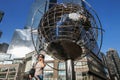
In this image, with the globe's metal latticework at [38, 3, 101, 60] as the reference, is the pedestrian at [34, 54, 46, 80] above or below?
below

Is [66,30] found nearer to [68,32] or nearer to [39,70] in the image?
[68,32]

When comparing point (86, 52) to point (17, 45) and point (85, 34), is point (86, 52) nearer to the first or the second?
point (85, 34)

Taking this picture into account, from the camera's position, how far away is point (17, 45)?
5231cm

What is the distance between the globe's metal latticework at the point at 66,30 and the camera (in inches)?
90.6

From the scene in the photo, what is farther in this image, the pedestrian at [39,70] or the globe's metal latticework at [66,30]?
the globe's metal latticework at [66,30]

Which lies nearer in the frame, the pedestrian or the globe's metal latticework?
the pedestrian

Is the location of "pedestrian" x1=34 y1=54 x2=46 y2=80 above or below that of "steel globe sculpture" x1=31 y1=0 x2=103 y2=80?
below

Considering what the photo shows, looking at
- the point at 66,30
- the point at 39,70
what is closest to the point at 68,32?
the point at 66,30

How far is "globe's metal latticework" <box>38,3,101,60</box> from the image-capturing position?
2302 mm

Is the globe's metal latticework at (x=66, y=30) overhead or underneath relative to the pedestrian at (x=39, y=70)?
overhead

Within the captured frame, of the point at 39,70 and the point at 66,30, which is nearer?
the point at 39,70

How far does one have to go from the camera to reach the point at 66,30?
2418 millimetres

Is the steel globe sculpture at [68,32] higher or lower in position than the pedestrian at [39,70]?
higher

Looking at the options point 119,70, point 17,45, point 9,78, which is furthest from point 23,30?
point 119,70
